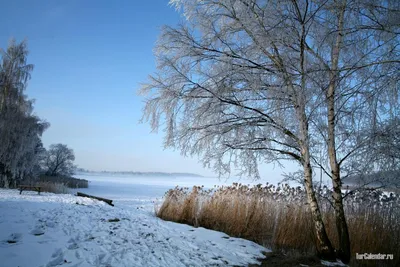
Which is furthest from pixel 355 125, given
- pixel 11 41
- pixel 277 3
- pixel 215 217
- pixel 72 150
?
pixel 72 150

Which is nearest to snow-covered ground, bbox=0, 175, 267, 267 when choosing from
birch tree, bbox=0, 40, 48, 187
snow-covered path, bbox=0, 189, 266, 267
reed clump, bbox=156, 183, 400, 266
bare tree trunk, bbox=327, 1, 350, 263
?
snow-covered path, bbox=0, 189, 266, 267

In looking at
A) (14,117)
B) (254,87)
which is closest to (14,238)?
(254,87)

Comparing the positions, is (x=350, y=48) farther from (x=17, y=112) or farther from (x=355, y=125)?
(x=17, y=112)

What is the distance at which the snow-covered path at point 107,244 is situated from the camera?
3381mm

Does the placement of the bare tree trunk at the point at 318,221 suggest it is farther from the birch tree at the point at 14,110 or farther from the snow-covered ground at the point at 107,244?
the birch tree at the point at 14,110

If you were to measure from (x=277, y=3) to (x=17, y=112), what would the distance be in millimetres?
18972

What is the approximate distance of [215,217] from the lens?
6.57 metres

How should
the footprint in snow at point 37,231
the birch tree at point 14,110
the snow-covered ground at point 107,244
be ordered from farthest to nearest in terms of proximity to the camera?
the birch tree at point 14,110 → the footprint in snow at point 37,231 → the snow-covered ground at point 107,244

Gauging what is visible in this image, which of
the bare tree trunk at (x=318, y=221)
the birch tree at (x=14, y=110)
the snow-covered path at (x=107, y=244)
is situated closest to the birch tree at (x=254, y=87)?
the bare tree trunk at (x=318, y=221)

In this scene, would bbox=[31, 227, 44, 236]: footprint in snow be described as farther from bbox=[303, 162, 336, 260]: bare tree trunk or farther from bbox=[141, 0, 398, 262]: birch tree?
bbox=[303, 162, 336, 260]: bare tree trunk

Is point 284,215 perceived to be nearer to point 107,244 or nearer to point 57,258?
point 107,244

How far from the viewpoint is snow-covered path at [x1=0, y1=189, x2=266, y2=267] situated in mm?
3381

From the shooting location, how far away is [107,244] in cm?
410

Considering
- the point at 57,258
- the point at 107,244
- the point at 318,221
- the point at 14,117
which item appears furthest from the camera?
the point at 14,117
